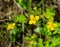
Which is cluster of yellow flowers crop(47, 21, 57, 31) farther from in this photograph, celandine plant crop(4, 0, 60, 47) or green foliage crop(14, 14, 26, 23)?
green foliage crop(14, 14, 26, 23)

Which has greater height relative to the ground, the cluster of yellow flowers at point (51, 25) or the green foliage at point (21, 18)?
the green foliage at point (21, 18)

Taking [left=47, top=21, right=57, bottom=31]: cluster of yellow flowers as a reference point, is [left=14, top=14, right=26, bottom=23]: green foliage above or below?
above

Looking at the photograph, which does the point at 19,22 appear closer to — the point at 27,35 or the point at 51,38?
the point at 27,35

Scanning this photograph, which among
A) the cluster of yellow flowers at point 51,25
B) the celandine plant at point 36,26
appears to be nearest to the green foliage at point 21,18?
the celandine plant at point 36,26

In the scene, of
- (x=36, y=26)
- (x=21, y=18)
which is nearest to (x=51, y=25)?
(x=36, y=26)

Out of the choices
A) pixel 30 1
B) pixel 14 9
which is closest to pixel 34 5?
pixel 30 1

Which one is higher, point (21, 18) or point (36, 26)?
point (21, 18)

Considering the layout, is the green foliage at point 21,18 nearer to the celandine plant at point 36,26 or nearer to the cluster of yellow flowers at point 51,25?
the celandine plant at point 36,26

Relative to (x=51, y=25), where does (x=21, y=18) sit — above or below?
above

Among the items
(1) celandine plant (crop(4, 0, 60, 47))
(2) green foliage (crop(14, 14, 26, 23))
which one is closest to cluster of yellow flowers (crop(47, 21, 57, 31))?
(1) celandine plant (crop(4, 0, 60, 47))

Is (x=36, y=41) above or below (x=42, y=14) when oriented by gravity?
below

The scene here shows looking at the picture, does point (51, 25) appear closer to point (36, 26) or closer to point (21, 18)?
point (36, 26)
